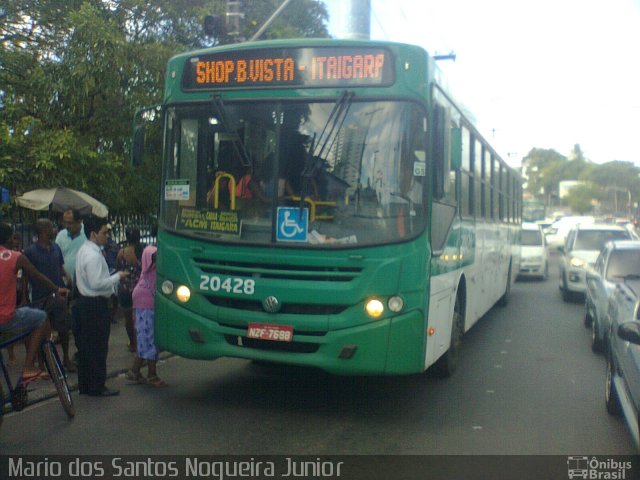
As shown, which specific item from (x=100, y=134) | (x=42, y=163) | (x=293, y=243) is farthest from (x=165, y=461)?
(x=100, y=134)

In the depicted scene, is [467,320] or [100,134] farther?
[100,134]

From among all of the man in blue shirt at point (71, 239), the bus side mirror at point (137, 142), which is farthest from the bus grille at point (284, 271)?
the man in blue shirt at point (71, 239)

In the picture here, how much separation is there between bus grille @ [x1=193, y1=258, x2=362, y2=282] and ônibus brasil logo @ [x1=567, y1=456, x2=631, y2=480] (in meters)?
2.25

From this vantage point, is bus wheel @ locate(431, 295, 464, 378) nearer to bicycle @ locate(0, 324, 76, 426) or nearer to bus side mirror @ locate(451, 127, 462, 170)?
bus side mirror @ locate(451, 127, 462, 170)

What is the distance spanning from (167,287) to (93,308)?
875 millimetres

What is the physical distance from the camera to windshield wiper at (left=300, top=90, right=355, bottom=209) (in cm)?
681

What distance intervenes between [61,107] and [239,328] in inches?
451

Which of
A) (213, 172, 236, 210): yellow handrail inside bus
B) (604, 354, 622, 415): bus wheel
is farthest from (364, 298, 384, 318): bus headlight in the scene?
(604, 354, 622, 415): bus wheel

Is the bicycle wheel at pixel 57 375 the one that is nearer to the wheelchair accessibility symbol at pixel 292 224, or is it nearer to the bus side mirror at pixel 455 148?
the wheelchair accessibility symbol at pixel 292 224

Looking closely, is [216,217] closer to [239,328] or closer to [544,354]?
[239,328]

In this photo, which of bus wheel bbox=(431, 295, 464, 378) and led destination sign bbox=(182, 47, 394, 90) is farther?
bus wheel bbox=(431, 295, 464, 378)

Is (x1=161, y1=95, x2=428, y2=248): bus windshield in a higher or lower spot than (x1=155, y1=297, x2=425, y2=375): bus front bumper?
higher

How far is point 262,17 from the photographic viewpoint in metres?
27.6

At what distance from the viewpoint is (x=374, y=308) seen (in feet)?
21.9
